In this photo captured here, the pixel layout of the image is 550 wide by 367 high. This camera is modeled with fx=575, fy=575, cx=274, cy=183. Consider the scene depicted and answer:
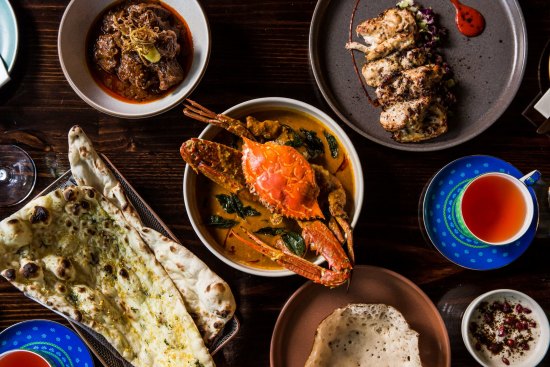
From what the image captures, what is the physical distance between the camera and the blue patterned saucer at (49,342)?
2471 millimetres

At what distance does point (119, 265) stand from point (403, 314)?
121cm

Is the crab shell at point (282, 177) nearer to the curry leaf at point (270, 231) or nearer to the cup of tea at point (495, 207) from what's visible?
the curry leaf at point (270, 231)

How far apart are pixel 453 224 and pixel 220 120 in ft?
3.59

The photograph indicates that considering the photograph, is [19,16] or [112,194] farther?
[19,16]

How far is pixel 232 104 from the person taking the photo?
2.55 meters

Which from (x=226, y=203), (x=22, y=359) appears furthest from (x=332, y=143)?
(x=22, y=359)

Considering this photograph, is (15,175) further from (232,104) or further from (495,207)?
(495,207)

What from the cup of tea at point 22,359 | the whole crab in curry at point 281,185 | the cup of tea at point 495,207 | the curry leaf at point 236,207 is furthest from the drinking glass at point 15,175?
the cup of tea at point 495,207

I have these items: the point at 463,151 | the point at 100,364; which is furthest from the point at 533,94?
the point at 100,364

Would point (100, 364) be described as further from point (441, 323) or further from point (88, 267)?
point (441, 323)

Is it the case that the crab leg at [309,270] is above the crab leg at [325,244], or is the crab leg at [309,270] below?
below

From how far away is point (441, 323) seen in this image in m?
2.40

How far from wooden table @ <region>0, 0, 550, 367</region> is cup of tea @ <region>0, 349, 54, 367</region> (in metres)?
0.21

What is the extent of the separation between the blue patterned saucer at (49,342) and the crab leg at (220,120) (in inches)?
42.3
